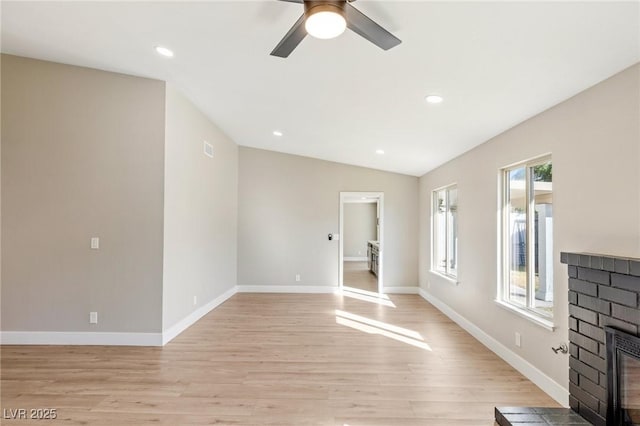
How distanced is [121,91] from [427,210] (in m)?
5.19

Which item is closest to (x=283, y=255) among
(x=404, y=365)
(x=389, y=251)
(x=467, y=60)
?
(x=389, y=251)

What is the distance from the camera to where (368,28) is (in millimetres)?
1760

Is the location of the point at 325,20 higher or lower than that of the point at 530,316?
higher

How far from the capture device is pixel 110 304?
365cm

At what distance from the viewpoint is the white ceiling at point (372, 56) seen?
6.07 feet

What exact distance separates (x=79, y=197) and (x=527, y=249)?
4.78m

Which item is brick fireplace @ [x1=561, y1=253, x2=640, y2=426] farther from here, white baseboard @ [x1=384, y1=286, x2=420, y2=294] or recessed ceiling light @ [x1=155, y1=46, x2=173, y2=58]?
white baseboard @ [x1=384, y1=286, x2=420, y2=294]

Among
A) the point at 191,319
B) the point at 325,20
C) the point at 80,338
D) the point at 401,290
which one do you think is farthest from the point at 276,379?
the point at 401,290

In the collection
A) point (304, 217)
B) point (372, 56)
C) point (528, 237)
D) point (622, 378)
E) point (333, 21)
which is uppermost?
point (372, 56)

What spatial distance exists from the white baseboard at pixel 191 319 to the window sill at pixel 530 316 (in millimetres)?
3716

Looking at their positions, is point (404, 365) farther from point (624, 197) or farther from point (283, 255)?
point (283, 255)

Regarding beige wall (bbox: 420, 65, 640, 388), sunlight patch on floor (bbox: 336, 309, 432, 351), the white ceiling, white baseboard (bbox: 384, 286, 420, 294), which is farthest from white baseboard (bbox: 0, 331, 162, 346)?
white baseboard (bbox: 384, 286, 420, 294)

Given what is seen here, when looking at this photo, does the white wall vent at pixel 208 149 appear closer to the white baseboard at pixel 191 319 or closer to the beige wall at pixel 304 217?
the beige wall at pixel 304 217

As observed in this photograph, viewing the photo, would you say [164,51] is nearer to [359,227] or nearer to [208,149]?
[208,149]
